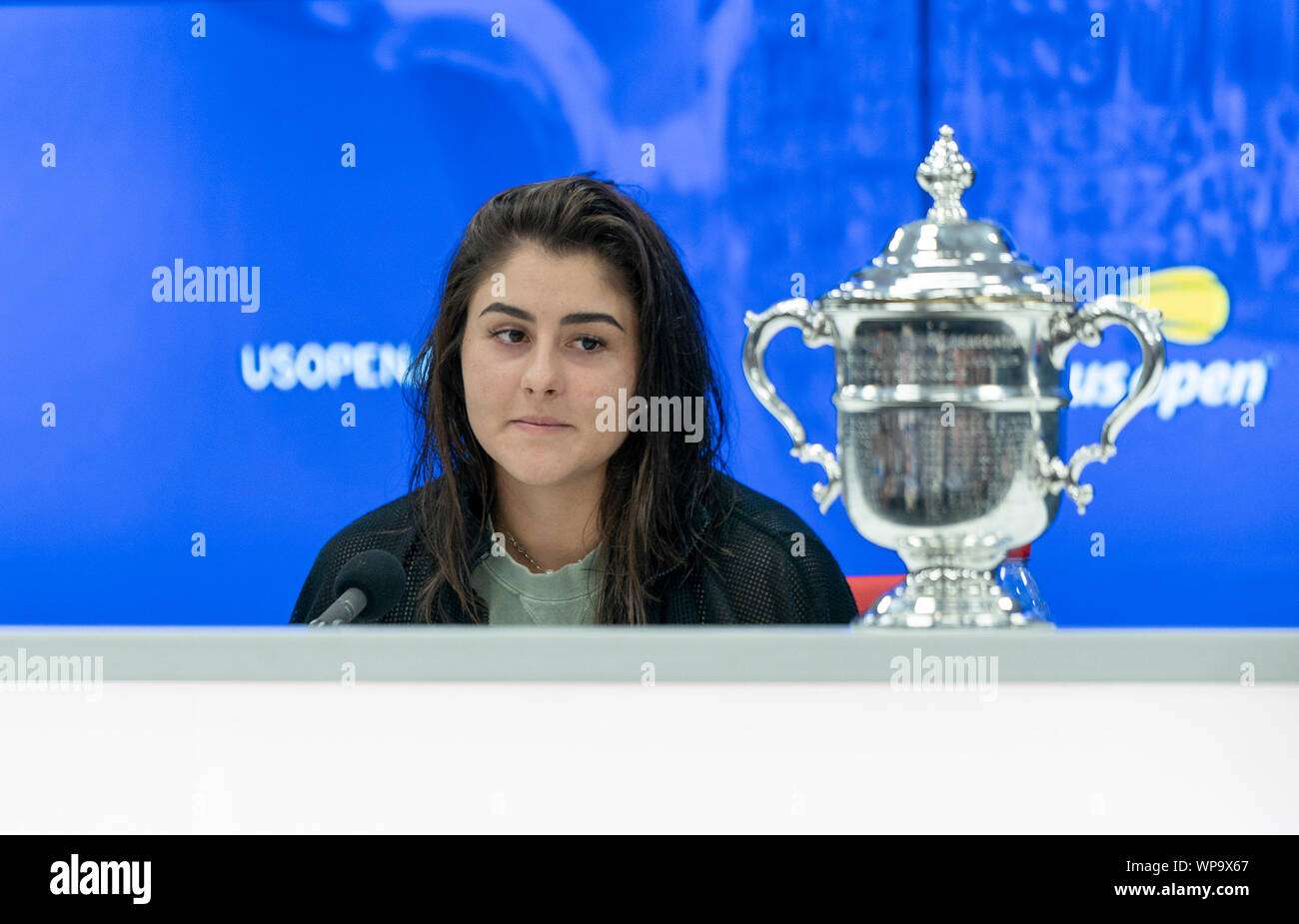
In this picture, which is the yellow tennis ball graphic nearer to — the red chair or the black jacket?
the red chair

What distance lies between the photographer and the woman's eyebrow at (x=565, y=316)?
1597 millimetres

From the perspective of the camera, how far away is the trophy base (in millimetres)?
892

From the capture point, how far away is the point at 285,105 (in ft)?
11.5

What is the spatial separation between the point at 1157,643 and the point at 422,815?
1.24 feet

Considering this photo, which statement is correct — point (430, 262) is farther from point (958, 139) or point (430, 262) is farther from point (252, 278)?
point (958, 139)

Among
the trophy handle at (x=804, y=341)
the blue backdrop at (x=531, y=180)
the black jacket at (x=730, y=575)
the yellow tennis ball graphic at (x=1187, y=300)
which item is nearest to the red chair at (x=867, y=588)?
the black jacket at (x=730, y=575)

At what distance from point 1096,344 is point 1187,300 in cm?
268

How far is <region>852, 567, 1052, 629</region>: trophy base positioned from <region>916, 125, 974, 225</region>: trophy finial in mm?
228

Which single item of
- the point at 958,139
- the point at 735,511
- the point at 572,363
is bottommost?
the point at 735,511

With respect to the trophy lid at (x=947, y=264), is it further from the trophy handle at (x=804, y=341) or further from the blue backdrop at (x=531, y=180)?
the blue backdrop at (x=531, y=180)

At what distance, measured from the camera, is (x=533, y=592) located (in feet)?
5.35

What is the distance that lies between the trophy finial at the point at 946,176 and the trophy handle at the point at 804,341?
116 mm
